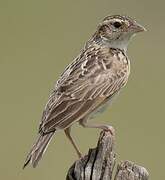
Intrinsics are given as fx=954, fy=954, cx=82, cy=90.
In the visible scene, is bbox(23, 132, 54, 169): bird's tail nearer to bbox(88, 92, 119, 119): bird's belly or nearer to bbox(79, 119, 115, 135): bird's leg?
bbox(79, 119, 115, 135): bird's leg

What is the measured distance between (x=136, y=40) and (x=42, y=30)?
99.1 inches

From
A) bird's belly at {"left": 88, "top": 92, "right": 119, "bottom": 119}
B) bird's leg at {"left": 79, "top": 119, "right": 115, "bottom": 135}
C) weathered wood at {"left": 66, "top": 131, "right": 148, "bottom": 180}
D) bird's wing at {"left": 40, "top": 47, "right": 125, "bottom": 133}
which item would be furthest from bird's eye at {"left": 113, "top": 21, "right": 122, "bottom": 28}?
weathered wood at {"left": 66, "top": 131, "right": 148, "bottom": 180}

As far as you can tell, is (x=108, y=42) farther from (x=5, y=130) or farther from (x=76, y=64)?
(x=5, y=130)

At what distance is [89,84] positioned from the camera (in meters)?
10.2

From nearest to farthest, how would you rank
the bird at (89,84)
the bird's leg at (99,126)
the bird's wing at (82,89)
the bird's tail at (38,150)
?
the bird's tail at (38,150) < the bird's leg at (99,126) < the bird at (89,84) < the bird's wing at (82,89)

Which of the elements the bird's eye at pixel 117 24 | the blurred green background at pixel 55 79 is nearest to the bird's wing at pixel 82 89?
the bird's eye at pixel 117 24

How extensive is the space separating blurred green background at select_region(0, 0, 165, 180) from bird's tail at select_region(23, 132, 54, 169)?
6617mm

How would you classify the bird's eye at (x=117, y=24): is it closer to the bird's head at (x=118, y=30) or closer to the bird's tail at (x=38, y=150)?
the bird's head at (x=118, y=30)

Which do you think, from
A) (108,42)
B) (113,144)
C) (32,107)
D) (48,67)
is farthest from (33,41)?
(113,144)

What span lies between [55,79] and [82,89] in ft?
31.7

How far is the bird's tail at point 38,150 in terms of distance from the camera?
9016 mm

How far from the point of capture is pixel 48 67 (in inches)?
840

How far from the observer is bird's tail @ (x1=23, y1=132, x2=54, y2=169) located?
9.02 m

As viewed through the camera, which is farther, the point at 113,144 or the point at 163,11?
the point at 163,11
